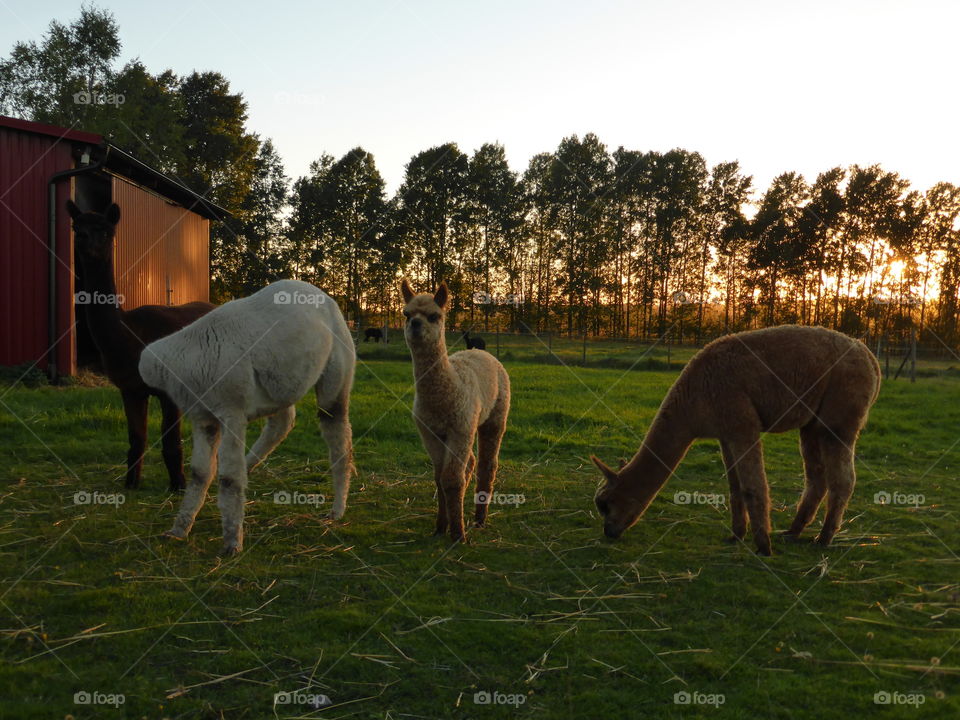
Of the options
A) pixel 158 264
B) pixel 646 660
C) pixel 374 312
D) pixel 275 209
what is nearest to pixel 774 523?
pixel 646 660

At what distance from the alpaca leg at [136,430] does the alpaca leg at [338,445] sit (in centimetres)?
186

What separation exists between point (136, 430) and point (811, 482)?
6.36 metres

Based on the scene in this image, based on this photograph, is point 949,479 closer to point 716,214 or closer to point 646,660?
point 646,660

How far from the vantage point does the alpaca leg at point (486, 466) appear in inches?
226

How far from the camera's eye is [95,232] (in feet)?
18.9

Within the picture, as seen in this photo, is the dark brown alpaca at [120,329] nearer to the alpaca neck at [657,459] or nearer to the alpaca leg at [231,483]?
the alpaca leg at [231,483]

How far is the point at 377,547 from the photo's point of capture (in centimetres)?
503

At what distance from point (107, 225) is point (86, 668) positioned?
4.14 metres

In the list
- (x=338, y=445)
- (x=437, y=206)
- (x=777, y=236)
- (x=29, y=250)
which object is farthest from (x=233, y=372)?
(x=777, y=236)

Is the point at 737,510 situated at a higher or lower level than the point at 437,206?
lower

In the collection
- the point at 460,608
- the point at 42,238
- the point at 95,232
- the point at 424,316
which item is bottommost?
the point at 460,608

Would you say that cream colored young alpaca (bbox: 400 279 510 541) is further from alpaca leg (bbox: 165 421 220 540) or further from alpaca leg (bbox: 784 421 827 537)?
alpaca leg (bbox: 784 421 827 537)

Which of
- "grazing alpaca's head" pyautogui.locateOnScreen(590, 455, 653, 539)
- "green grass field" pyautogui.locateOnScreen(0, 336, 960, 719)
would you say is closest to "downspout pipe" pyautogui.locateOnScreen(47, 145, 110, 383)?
"green grass field" pyautogui.locateOnScreen(0, 336, 960, 719)

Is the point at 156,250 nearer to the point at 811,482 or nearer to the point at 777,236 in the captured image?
the point at 811,482
